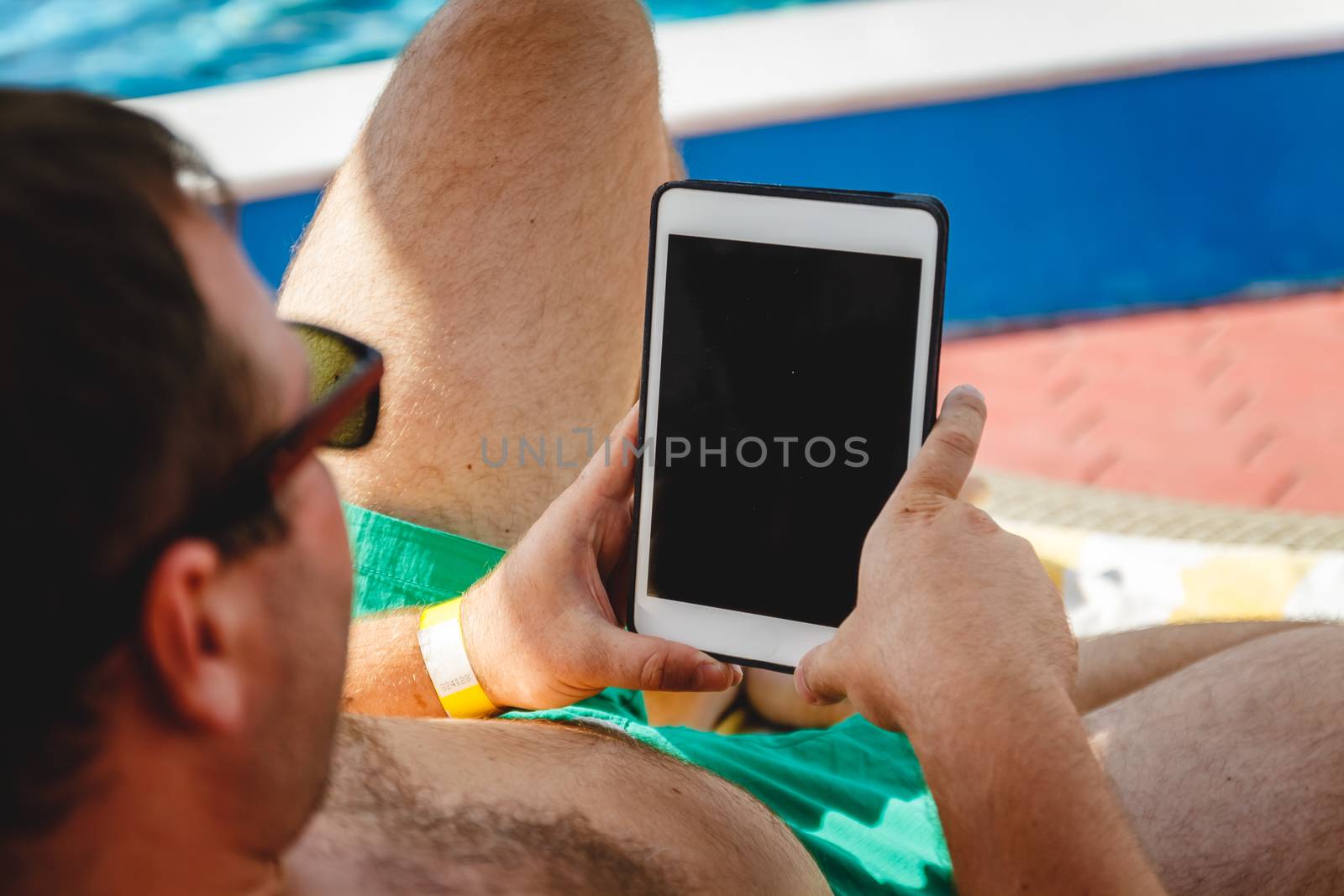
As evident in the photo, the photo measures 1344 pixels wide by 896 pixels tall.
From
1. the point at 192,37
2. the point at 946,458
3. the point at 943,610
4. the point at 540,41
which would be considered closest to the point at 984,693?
the point at 943,610

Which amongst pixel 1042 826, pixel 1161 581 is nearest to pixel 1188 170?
pixel 1161 581

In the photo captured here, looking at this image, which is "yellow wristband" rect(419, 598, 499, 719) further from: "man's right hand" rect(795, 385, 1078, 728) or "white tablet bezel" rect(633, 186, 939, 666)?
"man's right hand" rect(795, 385, 1078, 728)

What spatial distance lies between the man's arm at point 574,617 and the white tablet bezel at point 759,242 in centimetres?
3

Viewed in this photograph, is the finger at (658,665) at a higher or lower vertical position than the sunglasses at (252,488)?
lower

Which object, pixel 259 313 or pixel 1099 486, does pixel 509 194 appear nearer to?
pixel 259 313

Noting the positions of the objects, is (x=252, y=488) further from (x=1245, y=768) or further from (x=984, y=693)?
(x=1245, y=768)

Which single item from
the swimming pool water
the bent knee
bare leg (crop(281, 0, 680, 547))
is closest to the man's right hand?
bare leg (crop(281, 0, 680, 547))

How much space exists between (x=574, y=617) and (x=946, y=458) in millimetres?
416

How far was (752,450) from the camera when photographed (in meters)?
1.03

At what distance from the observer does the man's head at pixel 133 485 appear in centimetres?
52

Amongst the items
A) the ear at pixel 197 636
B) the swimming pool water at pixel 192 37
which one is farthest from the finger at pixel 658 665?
the swimming pool water at pixel 192 37

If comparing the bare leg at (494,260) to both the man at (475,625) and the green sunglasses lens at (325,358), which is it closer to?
the man at (475,625)

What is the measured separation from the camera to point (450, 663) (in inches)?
47.0

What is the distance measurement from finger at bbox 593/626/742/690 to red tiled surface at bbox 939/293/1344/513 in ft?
5.44
